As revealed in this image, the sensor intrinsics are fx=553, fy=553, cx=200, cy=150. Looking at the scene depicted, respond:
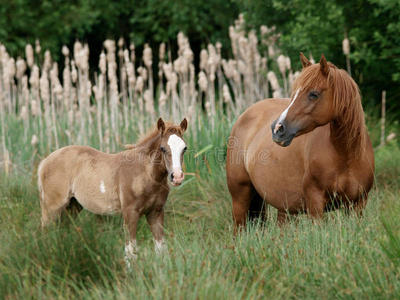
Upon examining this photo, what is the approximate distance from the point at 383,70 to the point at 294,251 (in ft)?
25.5

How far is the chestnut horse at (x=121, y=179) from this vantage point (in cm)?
467

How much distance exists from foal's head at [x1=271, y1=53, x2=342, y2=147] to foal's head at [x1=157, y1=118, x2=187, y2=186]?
772mm

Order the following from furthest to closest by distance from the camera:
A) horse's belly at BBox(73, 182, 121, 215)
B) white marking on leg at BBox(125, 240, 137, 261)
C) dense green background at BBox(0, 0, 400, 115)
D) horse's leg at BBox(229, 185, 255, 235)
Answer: dense green background at BBox(0, 0, 400, 115), horse's leg at BBox(229, 185, 255, 235), horse's belly at BBox(73, 182, 121, 215), white marking on leg at BBox(125, 240, 137, 261)

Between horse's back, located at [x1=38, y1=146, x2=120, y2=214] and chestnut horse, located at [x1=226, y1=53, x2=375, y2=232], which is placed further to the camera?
horse's back, located at [x1=38, y1=146, x2=120, y2=214]

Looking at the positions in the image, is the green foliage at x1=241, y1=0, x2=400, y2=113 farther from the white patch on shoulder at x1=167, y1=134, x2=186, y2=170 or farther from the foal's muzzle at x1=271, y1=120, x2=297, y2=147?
the white patch on shoulder at x1=167, y1=134, x2=186, y2=170

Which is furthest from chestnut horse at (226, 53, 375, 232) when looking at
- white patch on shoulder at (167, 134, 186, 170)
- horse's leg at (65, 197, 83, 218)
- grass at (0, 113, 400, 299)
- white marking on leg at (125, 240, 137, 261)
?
horse's leg at (65, 197, 83, 218)

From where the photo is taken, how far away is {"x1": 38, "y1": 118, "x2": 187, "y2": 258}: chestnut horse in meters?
4.67

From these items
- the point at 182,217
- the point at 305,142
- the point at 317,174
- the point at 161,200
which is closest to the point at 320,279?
the point at 317,174

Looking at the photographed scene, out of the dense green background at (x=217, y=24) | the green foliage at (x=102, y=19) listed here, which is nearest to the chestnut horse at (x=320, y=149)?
the dense green background at (x=217, y=24)

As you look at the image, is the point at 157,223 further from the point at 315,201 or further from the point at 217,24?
the point at 217,24

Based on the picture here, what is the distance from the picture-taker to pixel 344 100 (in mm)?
4250

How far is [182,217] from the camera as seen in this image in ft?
21.6

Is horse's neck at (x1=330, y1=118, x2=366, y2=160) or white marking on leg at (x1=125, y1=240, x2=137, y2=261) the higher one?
horse's neck at (x1=330, y1=118, x2=366, y2=160)

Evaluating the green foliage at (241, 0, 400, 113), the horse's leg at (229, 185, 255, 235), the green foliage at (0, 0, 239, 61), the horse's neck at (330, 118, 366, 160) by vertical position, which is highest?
the green foliage at (0, 0, 239, 61)
